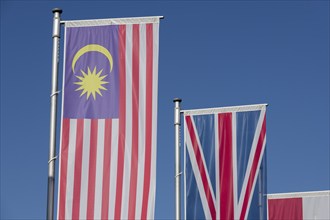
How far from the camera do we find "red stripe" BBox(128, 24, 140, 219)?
1472 centimetres

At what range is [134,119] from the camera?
14859 millimetres

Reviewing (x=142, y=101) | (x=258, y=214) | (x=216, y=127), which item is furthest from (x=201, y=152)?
(x=142, y=101)

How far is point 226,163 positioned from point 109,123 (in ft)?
20.1

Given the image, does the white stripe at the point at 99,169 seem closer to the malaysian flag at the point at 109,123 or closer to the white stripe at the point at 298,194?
the malaysian flag at the point at 109,123

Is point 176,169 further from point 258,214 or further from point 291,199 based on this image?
point 291,199

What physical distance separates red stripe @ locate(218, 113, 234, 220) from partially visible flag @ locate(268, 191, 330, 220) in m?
8.07

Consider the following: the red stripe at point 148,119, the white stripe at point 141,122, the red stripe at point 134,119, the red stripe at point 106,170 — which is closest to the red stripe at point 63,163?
the red stripe at point 106,170

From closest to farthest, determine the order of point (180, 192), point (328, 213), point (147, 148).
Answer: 1. point (147, 148)
2. point (180, 192)
3. point (328, 213)

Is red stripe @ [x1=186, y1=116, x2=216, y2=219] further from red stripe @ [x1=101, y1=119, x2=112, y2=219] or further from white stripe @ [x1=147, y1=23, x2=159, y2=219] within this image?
red stripe @ [x1=101, y1=119, x2=112, y2=219]

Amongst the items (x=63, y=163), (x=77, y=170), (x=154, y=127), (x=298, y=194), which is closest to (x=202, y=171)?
(x=154, y=127)

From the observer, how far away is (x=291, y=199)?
2850 cm

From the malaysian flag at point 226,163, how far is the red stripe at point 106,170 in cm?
593

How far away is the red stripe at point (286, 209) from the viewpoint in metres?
28.3

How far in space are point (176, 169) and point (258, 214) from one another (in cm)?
338
